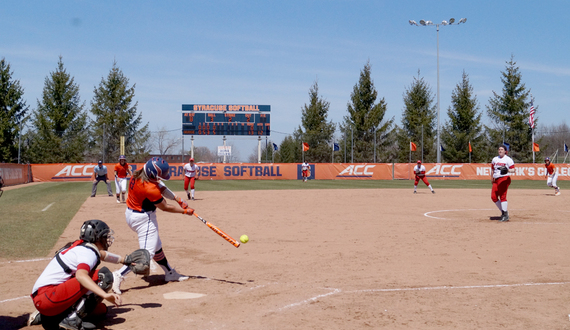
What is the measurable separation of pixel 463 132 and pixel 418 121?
671cm

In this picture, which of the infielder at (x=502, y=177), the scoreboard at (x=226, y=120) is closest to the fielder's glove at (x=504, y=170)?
the infielder at (x=502, y=177)

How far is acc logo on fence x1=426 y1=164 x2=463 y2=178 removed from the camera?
4862 centimetres

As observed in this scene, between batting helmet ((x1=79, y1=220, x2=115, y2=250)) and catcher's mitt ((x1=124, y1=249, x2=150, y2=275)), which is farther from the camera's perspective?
catcher's mitt ((x1=124, y1=249, x2=150, y2=275))

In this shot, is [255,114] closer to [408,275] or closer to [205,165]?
[205,165]

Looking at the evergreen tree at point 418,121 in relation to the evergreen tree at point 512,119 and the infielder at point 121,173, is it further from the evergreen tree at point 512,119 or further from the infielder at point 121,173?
the infielder at point 121,173

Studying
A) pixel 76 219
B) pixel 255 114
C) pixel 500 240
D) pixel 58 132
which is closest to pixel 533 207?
pixel 500 240

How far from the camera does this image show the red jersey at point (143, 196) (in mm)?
7184

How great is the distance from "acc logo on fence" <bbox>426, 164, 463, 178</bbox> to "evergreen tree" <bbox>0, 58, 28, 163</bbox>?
43420 millimetres

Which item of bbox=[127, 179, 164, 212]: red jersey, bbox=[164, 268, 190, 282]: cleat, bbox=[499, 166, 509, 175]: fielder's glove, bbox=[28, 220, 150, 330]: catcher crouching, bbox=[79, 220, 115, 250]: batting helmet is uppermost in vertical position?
bbox=[499, 166, 509, 175]: fielder's glove

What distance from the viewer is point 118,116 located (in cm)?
5841

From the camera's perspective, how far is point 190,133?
56.9m

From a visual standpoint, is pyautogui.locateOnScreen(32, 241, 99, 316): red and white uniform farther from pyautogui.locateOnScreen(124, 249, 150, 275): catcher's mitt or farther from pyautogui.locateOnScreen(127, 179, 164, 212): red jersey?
pyautogui.locateOnScreen(127, 179, 164, 212): red jersey

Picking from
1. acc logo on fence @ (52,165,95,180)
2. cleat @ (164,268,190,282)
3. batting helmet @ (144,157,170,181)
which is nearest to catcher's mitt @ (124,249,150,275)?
batting helmet @ (144,157,170,181)

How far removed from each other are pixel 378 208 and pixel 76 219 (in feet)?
38.1
